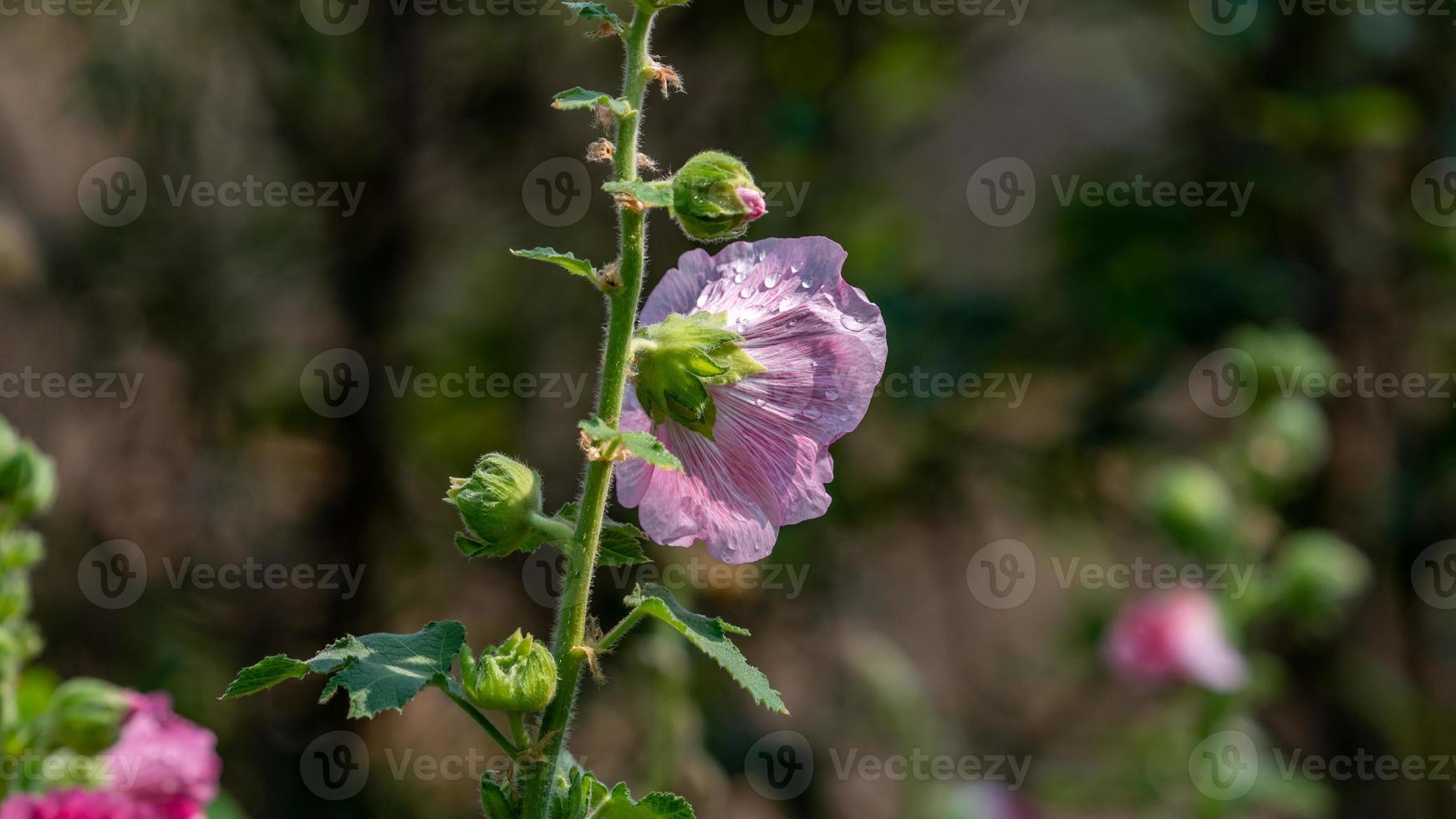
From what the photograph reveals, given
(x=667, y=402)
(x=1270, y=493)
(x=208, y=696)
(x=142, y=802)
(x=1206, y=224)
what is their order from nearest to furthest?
(x=667, y=402) → (x=142, y=802) → (x=1270, y=493) → (x=208, y=696) → (x=1206, y=224)

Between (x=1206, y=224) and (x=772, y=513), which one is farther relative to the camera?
(x=1206, y=224)

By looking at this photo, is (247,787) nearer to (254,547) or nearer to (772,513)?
(254,547)

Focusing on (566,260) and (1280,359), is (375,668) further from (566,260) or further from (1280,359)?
(1280,359)

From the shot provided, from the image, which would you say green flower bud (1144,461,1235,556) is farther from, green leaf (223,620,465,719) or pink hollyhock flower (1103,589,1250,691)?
green leaf (223,620,465,719)

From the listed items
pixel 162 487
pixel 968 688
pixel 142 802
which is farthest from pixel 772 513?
pixel 968 688

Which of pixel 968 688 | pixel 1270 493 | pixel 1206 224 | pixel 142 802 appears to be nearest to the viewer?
pixel 142 802

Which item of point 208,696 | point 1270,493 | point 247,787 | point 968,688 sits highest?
point 1270,493

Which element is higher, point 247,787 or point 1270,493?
point 1270,493
